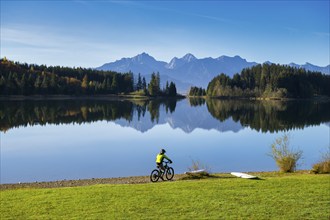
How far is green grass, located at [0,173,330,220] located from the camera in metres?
11.1

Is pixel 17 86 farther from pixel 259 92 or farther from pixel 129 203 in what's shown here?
pixel 129 203

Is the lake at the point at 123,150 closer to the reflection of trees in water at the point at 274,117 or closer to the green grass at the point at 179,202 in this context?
the reflection of trees in water at the point at 274,117

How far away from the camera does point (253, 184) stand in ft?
52.4

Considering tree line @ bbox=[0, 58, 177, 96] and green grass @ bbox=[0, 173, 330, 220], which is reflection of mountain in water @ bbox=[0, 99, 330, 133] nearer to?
green grass @ bbox=[0, 173, 330, 220]

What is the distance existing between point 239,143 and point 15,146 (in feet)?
78.6

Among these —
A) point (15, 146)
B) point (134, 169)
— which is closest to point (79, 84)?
point (15, 146)

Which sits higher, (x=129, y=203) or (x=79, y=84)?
(x=79, y=84)

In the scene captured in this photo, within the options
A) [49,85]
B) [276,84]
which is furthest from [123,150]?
[276,84]

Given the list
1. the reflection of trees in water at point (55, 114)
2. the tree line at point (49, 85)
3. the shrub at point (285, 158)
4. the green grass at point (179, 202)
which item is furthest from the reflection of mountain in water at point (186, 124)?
the tree line at point (49, 85)

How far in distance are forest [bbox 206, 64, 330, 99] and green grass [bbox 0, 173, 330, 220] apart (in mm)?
A: 170013

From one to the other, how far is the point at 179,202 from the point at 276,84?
175m

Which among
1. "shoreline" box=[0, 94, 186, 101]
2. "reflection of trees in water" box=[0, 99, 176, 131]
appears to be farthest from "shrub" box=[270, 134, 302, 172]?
"shoreline" box=[0, 94, 186, 101]

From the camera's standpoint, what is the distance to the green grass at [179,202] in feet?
36.4

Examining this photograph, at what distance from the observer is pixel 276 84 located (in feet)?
585
